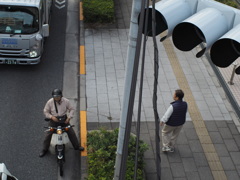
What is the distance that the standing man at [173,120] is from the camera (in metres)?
7.92

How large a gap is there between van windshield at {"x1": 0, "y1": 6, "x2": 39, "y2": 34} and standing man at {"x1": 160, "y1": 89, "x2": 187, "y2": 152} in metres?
4.89

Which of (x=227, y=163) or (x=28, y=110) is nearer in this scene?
(x=227, y=163)

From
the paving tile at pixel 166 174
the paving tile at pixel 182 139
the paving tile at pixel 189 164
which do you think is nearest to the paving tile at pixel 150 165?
the paving tile at pixel 166 174

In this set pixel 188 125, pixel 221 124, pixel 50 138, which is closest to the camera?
pixel 50 138

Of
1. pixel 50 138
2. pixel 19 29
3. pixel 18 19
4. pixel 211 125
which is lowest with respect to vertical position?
pixel 211 125

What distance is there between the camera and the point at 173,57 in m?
12.7

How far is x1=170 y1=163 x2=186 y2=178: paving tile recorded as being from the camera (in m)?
8.31

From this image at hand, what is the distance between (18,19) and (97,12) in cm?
380

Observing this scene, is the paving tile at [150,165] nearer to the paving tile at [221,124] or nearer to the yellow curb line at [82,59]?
the paving tile at [221,124]

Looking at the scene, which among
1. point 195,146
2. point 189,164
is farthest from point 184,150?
point 189,164

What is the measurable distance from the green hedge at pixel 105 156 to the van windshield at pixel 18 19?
4039 millimetres

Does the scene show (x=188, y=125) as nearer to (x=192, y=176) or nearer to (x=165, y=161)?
(x=165, y=161)

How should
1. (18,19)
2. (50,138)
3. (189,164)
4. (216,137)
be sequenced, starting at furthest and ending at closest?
(18,19) < (216,137) < (189,164) < (50,138)

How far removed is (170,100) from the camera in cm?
1066
